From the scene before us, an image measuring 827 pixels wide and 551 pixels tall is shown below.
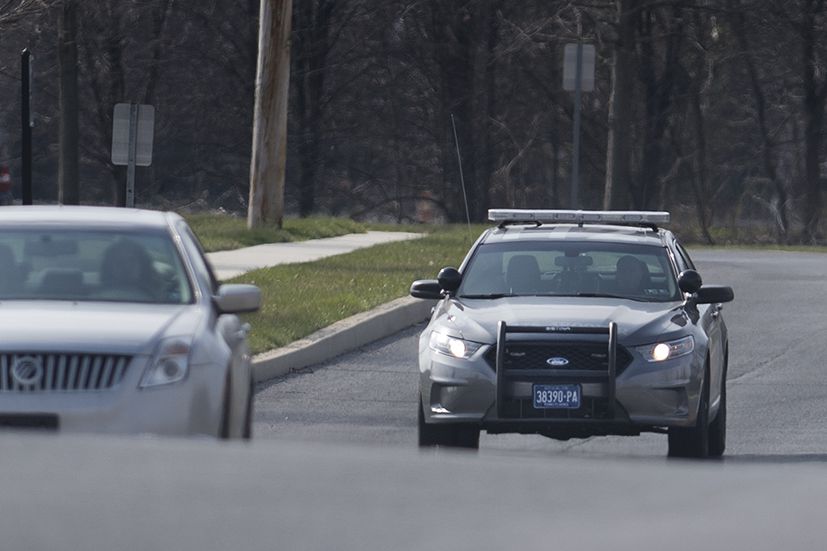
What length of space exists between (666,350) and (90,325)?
12.3 ft

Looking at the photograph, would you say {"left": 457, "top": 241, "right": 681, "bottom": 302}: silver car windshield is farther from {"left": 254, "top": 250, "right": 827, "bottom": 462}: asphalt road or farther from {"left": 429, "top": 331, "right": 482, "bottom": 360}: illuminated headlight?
{"left": 254, "top": 250, "right": 827, "bottom": 462}: asphalt road

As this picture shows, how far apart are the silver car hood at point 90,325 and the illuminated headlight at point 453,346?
2.11 m

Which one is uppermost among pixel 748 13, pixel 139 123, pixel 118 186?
pixel 748 13

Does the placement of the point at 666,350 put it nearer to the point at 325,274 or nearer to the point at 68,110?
the point at 325,274

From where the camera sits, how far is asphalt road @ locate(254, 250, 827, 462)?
11.2 meters

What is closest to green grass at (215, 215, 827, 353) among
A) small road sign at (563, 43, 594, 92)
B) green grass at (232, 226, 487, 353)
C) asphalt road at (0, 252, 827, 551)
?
green grass at (232, 226, 487, 353)

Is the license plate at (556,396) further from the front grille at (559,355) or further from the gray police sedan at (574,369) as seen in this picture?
the front grille at (559,355)

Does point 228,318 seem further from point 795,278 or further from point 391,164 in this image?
point 391,164

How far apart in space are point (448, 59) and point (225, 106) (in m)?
6.44

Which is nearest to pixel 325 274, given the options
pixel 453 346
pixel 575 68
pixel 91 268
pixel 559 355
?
pixel 575 68

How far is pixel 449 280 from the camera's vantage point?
1130cm

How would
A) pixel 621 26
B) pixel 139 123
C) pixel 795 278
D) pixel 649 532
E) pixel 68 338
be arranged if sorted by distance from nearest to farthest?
pixel 649 532
pixel 68 338
pixel 139 123
pixel 795 278
pixel 621 26

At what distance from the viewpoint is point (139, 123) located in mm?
20250

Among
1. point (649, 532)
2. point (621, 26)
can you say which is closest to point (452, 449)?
point (649, 532)
